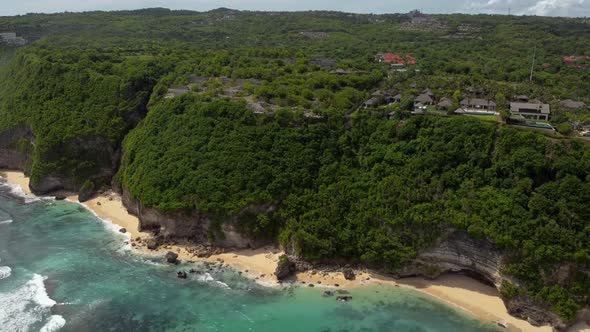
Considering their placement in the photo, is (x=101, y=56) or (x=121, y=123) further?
(x=101, y=56)

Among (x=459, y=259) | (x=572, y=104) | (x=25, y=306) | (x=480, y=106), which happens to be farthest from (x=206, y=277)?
(x=572, y=104)

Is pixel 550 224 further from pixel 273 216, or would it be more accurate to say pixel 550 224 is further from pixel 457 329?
pixel 273 216

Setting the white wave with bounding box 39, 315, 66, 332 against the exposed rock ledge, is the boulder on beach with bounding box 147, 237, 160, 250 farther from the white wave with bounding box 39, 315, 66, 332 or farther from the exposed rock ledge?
the exposed rock ledge

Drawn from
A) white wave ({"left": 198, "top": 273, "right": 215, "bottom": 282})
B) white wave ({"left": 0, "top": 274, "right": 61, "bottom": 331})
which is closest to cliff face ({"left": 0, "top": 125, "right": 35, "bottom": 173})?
white wave ({"left": 0, "top": 274, "right": 61, "bottom": 331})

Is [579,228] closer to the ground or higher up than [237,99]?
closer to the ground

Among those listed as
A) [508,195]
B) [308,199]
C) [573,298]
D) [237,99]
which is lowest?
[573,298]

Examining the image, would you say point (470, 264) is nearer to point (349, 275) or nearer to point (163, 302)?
point (349, 275)

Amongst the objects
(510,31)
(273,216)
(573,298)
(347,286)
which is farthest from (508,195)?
(510,31)
